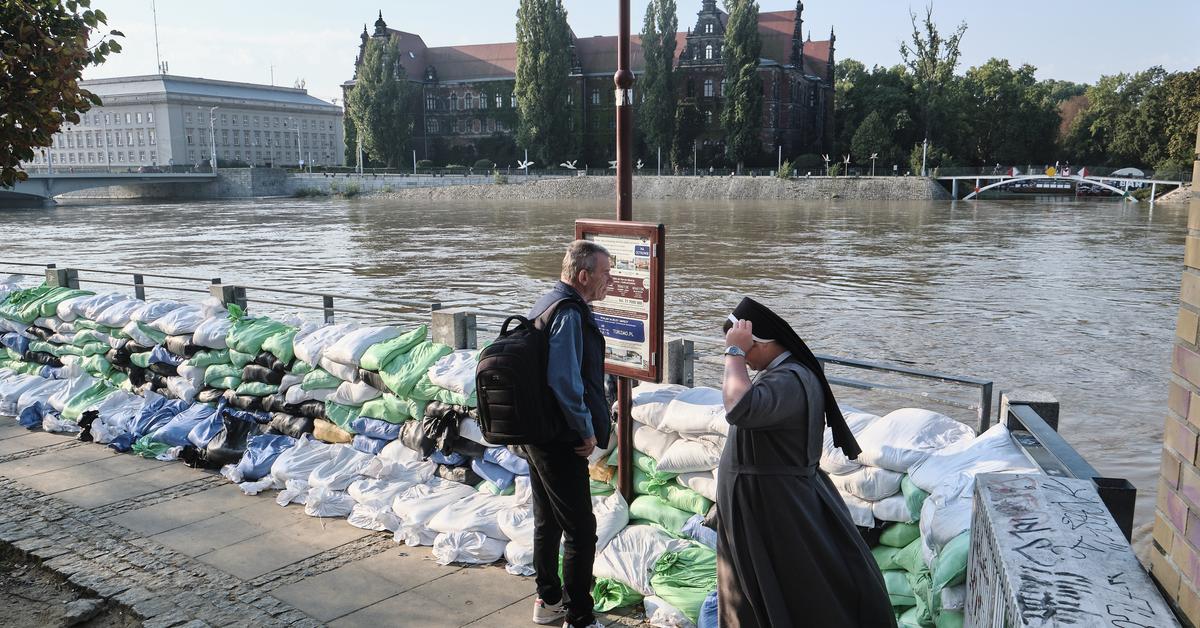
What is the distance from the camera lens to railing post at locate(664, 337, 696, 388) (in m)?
5.31

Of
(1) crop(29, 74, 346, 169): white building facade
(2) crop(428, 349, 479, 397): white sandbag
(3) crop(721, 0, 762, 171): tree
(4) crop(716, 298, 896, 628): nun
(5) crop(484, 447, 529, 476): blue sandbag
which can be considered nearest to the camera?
(4) crop(716, 298, 896, 628): nun

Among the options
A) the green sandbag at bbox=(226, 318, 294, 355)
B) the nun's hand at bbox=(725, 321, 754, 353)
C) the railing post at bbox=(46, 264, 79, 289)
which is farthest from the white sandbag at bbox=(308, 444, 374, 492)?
the railing post at bbox=(46, 264, 79, 289)

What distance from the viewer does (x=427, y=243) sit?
3325cm

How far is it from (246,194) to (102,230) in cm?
3699

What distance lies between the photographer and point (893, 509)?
3.90 meters

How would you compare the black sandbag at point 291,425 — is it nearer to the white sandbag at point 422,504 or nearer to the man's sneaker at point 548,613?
the white sandbag at point 422,504

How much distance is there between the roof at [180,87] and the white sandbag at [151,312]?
104 meters

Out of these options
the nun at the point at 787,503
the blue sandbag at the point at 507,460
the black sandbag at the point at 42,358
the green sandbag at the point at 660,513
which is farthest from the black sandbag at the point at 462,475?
the black sandbag at the point at 42,358

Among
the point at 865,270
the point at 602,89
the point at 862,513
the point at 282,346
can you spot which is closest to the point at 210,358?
the point at 282,346

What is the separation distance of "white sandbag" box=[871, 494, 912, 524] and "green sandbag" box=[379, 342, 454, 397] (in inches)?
114

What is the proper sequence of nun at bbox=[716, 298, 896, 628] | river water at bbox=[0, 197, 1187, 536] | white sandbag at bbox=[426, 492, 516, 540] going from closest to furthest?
nun at bbox=[716, 298, 896, 628] < white sandbag at bbox=[426, 492, 516, 540] < river water at bbox=[0, 197, 1187, 536]

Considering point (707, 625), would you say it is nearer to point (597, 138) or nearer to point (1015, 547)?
point (1015, 547)

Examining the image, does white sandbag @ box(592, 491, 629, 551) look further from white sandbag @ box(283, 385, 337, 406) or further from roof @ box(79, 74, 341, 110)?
roof @ box(79, 74, 341, 110)

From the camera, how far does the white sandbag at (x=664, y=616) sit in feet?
13.5
